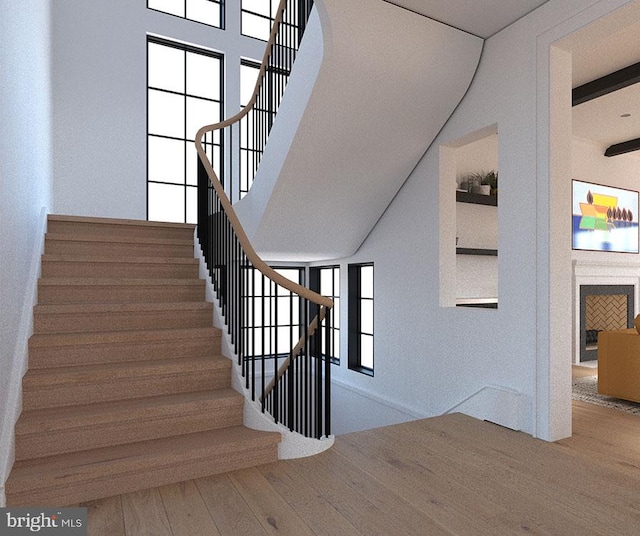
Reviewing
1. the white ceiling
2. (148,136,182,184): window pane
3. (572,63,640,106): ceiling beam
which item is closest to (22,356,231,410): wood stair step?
the white ceiling

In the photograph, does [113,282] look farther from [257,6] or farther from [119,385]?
[257,6]

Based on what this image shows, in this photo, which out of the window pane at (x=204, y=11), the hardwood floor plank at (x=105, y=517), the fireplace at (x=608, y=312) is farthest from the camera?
the fireplace at (x=608, y=312)

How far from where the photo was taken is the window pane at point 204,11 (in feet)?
21.3

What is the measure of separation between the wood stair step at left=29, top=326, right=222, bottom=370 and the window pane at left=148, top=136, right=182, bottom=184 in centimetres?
371

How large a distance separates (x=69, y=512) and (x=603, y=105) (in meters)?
6.04

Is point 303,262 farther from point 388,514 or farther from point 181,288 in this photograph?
point 388,514

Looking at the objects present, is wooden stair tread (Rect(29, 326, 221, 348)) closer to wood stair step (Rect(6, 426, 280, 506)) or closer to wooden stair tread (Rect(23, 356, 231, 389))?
wooden stair tread (Rect(23, 356, 231, 389))

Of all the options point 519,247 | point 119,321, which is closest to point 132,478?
point 119,321

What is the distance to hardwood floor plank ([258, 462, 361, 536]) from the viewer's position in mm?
2020

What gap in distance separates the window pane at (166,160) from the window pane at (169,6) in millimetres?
1682

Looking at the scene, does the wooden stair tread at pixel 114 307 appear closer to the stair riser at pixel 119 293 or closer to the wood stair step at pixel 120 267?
the stair riser at pixel 119 293

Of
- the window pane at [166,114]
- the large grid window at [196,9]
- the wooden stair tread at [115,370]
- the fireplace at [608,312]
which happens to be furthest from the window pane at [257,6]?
the fireplace at [608,312]

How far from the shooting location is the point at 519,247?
3.37 metres

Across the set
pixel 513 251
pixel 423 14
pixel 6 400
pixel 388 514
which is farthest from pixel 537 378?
pixel 6 400
